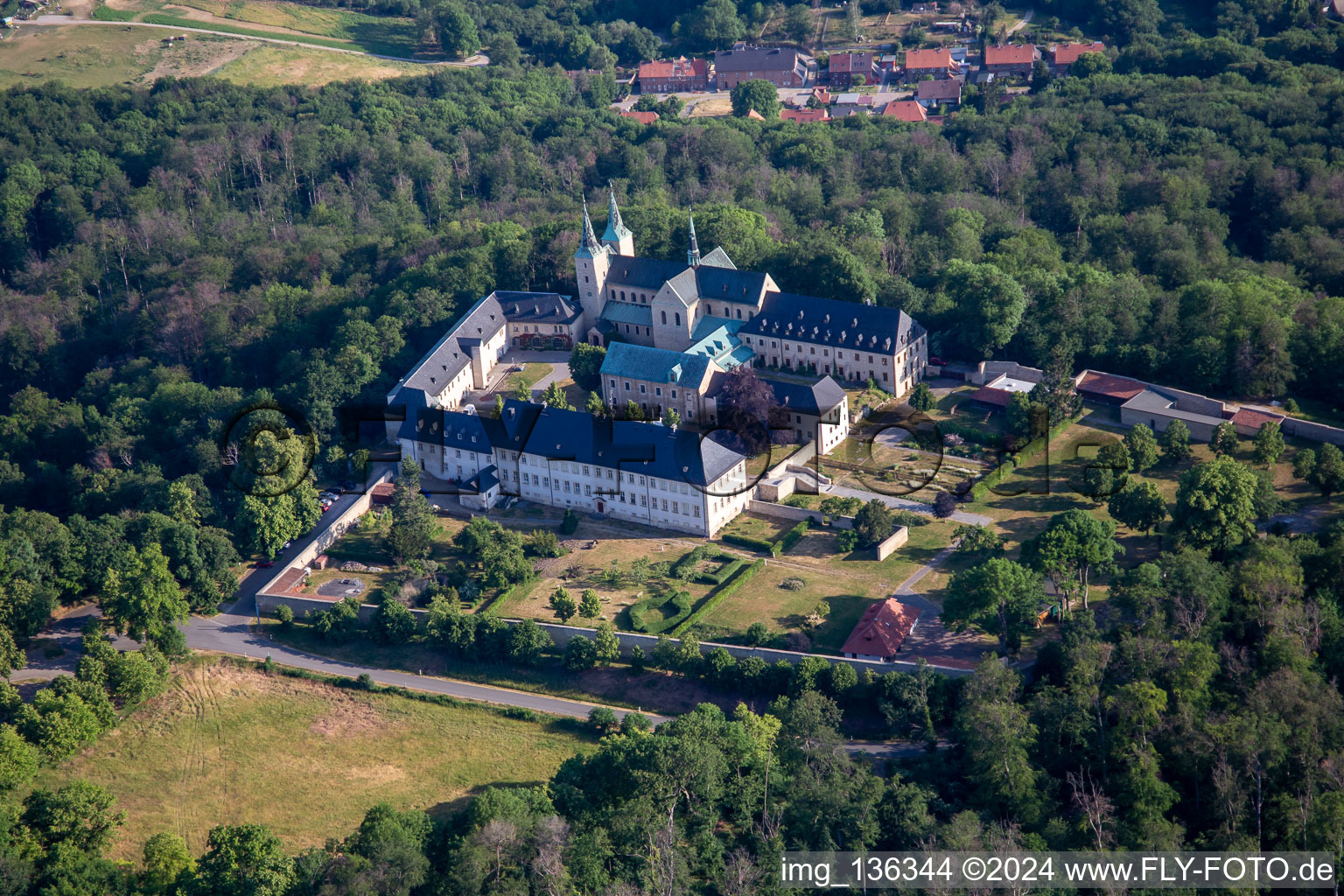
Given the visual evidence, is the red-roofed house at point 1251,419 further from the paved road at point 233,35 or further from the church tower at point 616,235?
the paved road at point 233,35

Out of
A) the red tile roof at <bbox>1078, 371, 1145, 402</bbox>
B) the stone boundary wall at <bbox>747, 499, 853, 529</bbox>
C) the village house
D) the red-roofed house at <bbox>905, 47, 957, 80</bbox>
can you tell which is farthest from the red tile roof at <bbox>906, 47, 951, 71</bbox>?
the stone boundary wall at <bbox>747, 499, 853, 529</bbox>

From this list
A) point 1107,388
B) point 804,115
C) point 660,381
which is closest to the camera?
point 1107,388

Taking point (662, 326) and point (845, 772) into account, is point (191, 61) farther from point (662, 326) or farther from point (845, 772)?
point (845, 772)

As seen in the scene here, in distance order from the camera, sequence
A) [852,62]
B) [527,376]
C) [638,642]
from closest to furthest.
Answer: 1. [638,642]
2. [527,376]
3. [852,62]

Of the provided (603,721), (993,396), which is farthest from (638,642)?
(993,396)

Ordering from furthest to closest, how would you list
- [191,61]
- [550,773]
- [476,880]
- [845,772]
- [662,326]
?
1. [191,61]
2. [662,326]
3. [550,773]
4. [845,772]
5. [476,880]

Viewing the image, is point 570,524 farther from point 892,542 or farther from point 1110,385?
point 1110,385

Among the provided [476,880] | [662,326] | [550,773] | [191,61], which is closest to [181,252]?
[191,61]
